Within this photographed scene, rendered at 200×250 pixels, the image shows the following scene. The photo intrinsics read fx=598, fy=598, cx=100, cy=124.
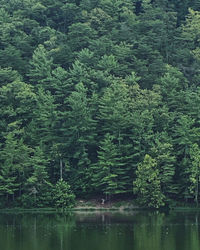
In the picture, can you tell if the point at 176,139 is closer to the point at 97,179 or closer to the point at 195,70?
the point at 97,179

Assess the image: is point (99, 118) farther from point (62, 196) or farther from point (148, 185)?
point (148, 185)

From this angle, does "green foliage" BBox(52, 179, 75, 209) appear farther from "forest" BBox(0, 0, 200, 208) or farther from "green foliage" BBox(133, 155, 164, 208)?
"green foliage" BBox(133, 155, 164, 208)

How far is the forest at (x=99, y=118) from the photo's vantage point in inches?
2087

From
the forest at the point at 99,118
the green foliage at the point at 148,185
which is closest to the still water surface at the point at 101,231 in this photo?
the green foliage at the point at 148,185

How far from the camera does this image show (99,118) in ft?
187

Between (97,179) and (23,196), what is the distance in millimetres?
6734

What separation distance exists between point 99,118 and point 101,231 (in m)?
20.2

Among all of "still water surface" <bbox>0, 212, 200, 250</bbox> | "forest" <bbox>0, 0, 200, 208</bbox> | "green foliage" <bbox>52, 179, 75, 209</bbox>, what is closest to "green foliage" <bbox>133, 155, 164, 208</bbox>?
"forest" <bbox>0, 0, 200, 208</bbox>

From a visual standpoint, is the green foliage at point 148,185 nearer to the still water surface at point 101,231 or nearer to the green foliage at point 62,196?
the still water surface at point 101,231

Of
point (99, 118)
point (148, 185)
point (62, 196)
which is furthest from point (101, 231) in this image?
point (99, 118)

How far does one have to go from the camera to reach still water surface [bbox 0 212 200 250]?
32406mm

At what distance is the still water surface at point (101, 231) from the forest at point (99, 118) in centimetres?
462

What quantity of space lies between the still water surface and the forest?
15.1ft

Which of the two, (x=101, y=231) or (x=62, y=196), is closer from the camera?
(x=101, y=231)
